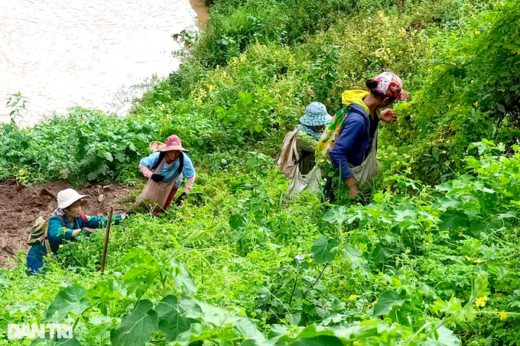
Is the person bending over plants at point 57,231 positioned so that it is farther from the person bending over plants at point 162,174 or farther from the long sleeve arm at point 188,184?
the long sleeve arm at point 188,184

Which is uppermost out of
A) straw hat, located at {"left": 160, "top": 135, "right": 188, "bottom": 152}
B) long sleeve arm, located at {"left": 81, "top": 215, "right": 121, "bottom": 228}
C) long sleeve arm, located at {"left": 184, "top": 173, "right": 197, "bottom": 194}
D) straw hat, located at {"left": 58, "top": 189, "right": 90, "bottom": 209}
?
straw hat, located at {"left": 160, "top": 135, "right": 188, "bottom": 152}

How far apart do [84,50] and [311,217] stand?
36.0ft

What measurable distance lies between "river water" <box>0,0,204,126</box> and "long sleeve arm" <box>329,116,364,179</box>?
24.3 ft

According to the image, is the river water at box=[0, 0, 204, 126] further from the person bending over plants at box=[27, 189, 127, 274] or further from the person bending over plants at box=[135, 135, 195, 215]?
the person bending over plants at box=[27, 189, 127, 274]

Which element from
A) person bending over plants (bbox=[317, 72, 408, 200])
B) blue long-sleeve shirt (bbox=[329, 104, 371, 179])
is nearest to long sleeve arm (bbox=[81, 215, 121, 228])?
person bending over plants (bbox=[317, 72, 408, 200])

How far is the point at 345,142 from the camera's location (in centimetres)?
474

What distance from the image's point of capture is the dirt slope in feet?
24.8

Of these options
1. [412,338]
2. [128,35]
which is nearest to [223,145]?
[412,338]

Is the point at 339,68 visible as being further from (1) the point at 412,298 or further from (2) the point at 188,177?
(1) the point at 412,298

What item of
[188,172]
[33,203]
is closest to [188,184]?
[188,172]

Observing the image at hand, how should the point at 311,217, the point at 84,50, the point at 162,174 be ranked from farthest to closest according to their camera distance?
the point at 84,50, the point at 162,174, the point at 311,217

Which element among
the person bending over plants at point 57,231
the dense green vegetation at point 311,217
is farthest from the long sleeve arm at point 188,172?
the person bending over plants at point 57,231

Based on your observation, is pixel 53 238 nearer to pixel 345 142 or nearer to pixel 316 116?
pixel 316 116

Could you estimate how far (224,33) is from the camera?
13289 millimetres
